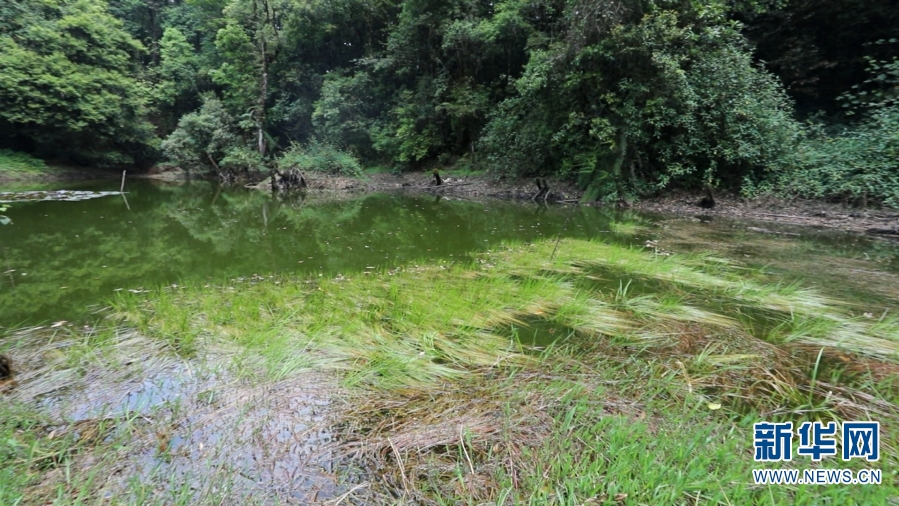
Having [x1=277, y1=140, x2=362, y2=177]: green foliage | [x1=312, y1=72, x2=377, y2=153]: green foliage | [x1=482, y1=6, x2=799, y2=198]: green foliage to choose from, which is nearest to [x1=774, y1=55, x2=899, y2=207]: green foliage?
→ [x1=482, y1=6, x2=799, y2=198]: green foliage

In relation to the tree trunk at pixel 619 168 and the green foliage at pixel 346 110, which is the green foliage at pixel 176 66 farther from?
the tree trunk at pixel 619 168

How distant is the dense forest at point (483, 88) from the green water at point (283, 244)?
2818 millimetres

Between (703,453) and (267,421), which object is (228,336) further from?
(703,453)

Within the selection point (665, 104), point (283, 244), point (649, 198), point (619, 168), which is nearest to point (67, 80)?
point (283, 244)

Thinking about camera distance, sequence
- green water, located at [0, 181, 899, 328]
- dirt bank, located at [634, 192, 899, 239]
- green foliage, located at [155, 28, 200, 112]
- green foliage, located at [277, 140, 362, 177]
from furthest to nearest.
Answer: green foliage, located at [155, 28, 200, 112] → green foliage, located at [277, 140, 362, 177] → dirt bank, located at [634, 192, 899, 239] → green water, located at [0, 181, 899, 328]

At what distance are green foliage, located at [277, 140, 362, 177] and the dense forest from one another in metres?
0.08

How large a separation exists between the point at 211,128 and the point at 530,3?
1563 cm

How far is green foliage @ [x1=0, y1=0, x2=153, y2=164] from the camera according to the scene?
17312 mm

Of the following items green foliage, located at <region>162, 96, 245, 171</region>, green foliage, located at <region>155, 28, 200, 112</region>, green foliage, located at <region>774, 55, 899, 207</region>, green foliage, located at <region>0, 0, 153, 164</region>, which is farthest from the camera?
green foliage, located at <region>155, 28, 200, 112</region>

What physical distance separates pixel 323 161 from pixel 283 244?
1318cm

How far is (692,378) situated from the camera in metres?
2.40

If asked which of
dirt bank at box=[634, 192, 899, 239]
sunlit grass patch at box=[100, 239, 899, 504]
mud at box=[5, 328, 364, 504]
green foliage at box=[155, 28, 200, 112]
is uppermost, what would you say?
green foliage at box=[155, 28, 200, 112]

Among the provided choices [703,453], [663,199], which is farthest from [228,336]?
[663,199]

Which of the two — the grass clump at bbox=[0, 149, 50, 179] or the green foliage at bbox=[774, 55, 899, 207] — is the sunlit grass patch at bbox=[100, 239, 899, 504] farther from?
the grass clump at bbox=[0, 149, 50, 179]
